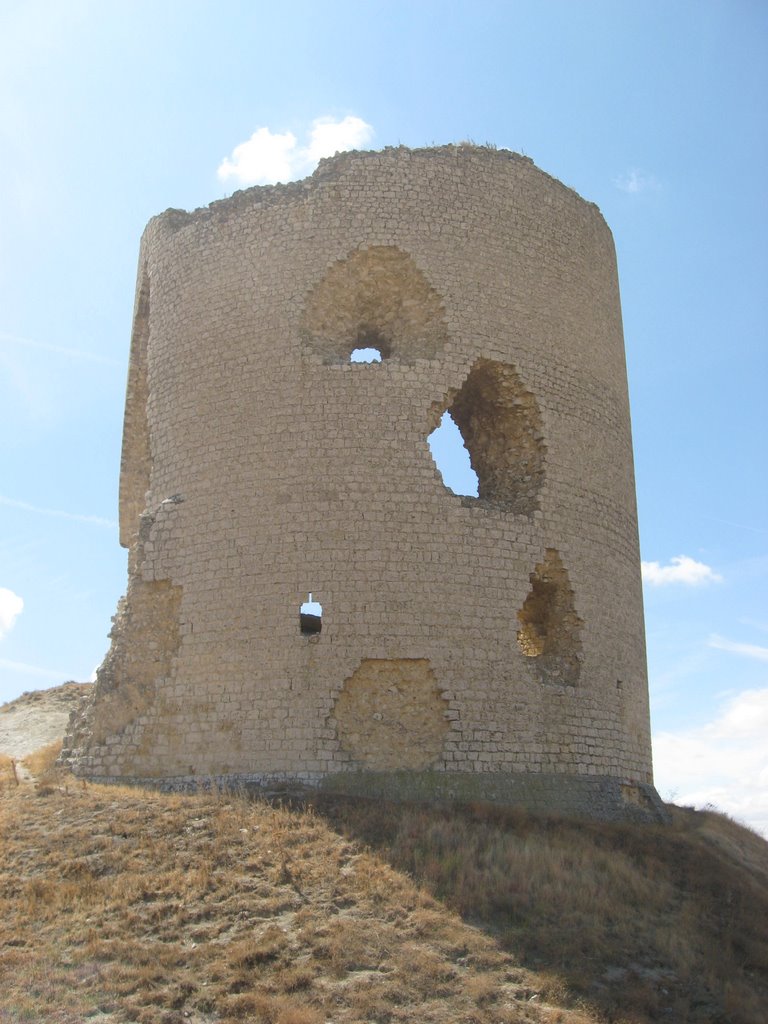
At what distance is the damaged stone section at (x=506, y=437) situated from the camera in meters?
11.9

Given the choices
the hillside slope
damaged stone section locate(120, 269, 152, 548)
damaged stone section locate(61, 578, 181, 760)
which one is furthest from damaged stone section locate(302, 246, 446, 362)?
the hillside slope

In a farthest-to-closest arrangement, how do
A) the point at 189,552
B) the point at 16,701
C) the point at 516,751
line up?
1. the point at 16,701
2. the point at 189,552
3. the point at 516,751

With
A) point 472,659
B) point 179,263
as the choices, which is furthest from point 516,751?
point 179,263

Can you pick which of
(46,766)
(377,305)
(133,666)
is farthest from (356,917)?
(377,305)

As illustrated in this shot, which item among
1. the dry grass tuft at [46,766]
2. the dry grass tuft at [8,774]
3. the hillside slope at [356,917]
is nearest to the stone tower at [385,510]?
the dry grass tuft at [46,766]

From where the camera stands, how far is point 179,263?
12.8m

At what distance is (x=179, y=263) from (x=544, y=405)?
4.70 metres

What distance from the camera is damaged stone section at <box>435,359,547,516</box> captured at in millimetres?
11852

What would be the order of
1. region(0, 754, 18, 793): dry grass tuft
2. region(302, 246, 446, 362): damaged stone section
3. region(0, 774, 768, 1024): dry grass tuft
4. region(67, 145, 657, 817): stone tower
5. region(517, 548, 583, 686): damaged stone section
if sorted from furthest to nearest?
region(302, 246, 446, 362): damaged stone section < region(517, 548, 583, 686): damaged stone section < region(0, 754, 18, 793): dry grass tuft < region(67, 145, 657, 817): stone tower < region(0, 774, 768, 1024): dry grass tuft

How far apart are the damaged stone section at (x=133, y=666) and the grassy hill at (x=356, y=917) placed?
98 centimetres

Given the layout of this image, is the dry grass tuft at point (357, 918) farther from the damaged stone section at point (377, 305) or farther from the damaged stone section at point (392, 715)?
the damaged stone section at point (377, 305)

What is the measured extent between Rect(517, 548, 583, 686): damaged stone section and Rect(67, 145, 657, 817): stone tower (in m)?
0.03

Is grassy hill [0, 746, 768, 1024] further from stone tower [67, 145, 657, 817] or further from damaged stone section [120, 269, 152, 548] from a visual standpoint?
damaged stone section [120, 269, 152, 548]

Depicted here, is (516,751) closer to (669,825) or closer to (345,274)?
(669,825)
